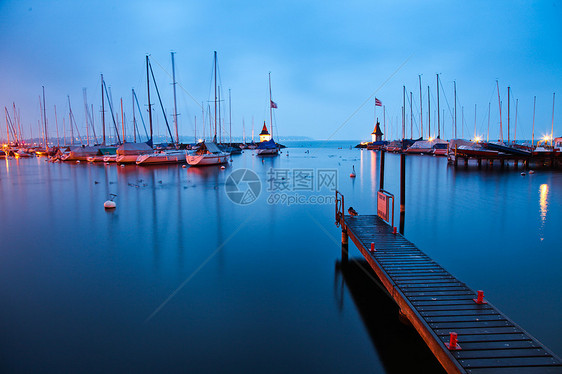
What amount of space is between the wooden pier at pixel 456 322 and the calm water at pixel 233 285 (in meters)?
1.24

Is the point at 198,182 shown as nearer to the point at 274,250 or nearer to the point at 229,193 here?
the point at 229,193

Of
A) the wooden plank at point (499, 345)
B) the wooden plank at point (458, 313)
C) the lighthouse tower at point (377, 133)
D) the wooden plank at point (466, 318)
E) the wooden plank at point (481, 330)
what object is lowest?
the wooden plank at point (499, 345)

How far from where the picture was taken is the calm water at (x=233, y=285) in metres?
7.52

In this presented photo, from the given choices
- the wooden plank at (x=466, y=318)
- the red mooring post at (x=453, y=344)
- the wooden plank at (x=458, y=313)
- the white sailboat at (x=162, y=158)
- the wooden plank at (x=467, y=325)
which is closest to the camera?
the red mooring post at (x=453, y=344)

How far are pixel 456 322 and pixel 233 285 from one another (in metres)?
6.83

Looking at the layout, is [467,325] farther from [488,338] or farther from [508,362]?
[508,362]

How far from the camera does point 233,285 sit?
1109 cm

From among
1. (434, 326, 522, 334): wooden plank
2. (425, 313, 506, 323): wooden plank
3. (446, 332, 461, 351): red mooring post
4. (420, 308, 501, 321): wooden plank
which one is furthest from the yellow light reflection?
(446, 332, 461, 351): red mooring post

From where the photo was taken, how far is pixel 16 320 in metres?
8.86

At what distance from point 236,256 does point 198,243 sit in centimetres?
268

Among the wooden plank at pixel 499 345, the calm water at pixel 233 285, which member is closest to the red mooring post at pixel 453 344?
the wooden plank at pixel 499 345

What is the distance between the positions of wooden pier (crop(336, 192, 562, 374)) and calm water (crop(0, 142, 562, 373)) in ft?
4.07

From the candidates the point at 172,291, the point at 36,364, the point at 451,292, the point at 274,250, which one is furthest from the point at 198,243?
the point at 451,292

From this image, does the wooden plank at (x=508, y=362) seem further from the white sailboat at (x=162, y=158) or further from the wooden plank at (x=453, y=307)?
the white sailboat at (x=162, y=158)
